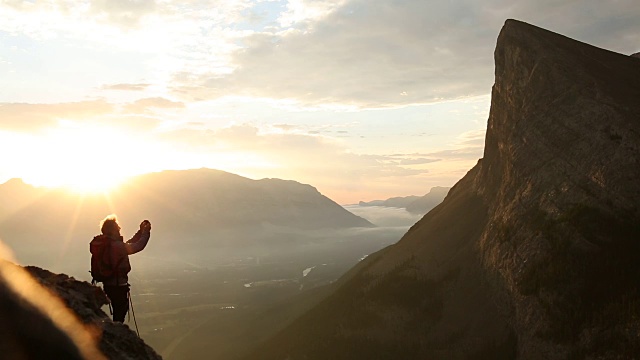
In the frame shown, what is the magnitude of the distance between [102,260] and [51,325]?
5.40 meters

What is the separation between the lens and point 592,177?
66.5 meters

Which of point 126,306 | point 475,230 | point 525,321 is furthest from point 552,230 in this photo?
point 126,306

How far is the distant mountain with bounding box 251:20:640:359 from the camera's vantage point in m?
56.2

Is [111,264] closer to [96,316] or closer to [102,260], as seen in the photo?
[102,260]

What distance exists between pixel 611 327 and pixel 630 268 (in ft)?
33.5

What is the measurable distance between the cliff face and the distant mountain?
51654 mm

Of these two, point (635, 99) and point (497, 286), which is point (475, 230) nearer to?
point (497, 286)

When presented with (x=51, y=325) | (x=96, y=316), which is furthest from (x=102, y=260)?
(x=51, y=325)

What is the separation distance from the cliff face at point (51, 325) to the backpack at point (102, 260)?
1.67 m

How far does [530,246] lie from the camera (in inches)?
2721

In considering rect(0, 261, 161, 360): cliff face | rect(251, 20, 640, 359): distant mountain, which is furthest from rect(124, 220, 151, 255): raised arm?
rect(251, 20, 640, 359): distant mountain

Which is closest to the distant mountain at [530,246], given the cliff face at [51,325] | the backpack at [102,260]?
the backpack at [102,260]

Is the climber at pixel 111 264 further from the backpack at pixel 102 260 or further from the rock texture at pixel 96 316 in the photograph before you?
the rock texture at pixel 96 316

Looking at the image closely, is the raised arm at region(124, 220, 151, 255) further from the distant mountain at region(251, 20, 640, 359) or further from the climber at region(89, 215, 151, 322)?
the distant mountain at region(251, 20, 640, 359)
